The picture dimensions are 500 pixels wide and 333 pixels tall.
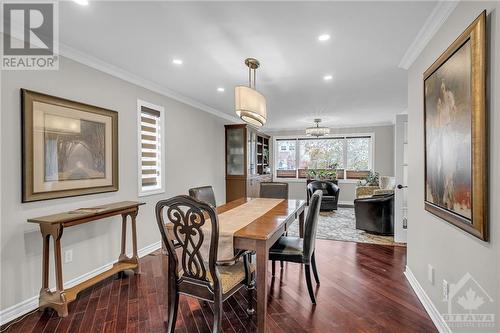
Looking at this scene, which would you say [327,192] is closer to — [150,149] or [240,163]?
[240,163]

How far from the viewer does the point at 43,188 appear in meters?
2.45

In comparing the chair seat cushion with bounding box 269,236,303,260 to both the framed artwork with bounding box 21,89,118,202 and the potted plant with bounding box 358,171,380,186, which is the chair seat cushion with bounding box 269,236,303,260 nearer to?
the framed artwork with bounding box 21,89,118,202

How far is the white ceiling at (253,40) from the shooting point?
6.60 feet

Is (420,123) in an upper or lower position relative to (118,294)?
upper

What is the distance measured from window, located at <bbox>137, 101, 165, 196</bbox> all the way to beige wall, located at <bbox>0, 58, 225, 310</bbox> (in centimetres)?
11

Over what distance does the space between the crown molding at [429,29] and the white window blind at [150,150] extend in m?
3.38

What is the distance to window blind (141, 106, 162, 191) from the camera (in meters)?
3.82

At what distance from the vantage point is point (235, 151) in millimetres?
6379

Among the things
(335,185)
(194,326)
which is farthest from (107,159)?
(335,185)

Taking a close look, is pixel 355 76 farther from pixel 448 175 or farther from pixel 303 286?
pixel 303 286

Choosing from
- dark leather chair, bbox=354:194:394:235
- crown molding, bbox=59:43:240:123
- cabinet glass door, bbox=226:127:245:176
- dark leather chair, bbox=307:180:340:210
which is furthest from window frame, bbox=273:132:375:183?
crown molding, bbox=59:43:240:123

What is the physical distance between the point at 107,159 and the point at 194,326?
214 centimetres

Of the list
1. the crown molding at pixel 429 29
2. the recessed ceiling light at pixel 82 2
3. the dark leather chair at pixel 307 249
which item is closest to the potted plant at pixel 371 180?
the crown molding at pixel 429 29

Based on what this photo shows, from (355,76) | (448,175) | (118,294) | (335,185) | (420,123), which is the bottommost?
(118,294)
